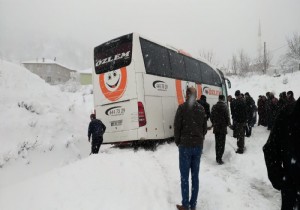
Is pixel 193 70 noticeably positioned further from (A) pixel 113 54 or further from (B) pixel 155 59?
(A) pixel 113 54

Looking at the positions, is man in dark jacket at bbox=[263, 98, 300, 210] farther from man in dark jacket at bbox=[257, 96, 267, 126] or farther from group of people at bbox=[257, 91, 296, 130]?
man in dark jacket at bbox=[257, 96, 267, 126]

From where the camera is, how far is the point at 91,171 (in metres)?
6.87

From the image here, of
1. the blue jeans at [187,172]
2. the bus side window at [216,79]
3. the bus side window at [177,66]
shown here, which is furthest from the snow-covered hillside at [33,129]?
the bus side window at [216,79]

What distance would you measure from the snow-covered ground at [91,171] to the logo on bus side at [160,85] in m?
2.26

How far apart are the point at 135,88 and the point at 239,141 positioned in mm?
4160

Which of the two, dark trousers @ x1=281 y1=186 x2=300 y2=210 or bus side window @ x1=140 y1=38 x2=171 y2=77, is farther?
bus side window @ x1=140 y1=38 x2=171 y2=77

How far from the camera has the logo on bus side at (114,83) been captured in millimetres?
10461

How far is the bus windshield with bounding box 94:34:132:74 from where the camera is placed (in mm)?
10469

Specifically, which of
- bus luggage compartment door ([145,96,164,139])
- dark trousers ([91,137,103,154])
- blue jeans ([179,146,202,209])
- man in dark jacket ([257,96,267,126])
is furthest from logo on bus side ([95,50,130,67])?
man in dark jacket ([257,96,267,126])

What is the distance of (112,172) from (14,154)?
677 centimetres

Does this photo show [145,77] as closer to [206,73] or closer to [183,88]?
[183,88]

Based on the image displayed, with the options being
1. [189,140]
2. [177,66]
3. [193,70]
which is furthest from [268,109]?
[189,140]

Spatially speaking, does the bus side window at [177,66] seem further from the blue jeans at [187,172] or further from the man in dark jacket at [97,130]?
the blue jeans at [187,172]

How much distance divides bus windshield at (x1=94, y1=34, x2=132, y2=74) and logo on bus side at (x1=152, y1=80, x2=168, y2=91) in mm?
1332
